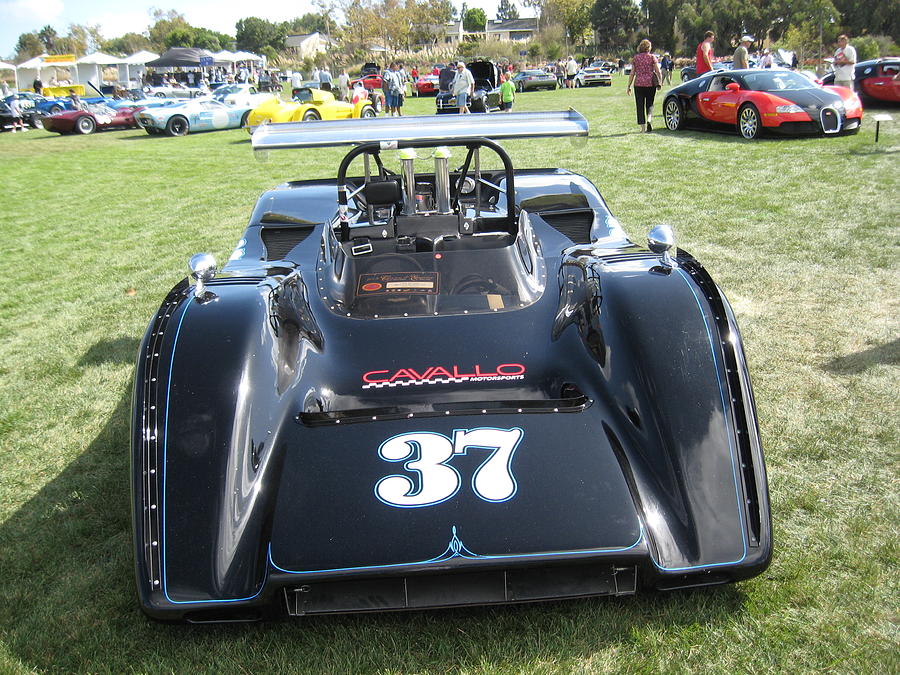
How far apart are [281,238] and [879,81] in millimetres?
15423

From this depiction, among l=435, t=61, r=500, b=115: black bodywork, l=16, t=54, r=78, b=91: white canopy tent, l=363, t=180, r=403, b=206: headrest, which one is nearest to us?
l=363, t=180, r=403, b=206: headrest

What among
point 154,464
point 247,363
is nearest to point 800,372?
point 247,363

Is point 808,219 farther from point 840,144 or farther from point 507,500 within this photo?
point 507,500

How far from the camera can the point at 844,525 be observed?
2994 millimetres

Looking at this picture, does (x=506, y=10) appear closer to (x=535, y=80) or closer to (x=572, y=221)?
(x=535, y=80)

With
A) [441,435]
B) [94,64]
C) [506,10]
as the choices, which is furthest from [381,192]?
[506,10]

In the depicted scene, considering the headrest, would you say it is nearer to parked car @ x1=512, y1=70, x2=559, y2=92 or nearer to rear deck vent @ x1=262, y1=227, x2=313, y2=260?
rear deck vent @ x1=262, y1=227, x2=313, y2=260

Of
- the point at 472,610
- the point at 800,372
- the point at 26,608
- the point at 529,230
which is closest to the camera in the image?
the point at 472,610

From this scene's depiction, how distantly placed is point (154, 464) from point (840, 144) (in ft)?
39.9

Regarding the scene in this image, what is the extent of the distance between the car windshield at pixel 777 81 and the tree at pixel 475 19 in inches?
4516

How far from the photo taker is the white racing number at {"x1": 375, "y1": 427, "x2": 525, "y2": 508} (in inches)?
96.4

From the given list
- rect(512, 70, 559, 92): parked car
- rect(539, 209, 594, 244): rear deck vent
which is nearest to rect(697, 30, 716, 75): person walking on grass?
rect(539, 209, 594, 244): rear deck vent

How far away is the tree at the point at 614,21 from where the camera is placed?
74.1 meters

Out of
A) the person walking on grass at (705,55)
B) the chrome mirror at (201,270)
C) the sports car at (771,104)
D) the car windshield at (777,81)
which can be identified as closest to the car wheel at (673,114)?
the sports car at (771,104)
